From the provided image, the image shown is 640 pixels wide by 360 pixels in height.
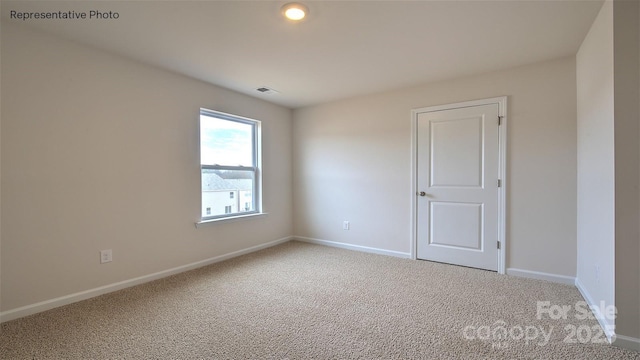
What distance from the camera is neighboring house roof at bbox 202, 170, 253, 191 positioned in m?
3.62

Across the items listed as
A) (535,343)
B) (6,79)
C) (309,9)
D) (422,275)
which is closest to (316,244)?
(422,275)

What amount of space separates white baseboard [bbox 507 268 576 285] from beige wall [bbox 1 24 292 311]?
3471 mm

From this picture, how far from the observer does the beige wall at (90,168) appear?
2195 mm

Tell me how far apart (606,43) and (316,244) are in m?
3.85

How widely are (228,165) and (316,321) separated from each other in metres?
2.43

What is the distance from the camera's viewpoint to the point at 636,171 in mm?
1774

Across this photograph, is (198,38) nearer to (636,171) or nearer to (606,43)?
(606,43)

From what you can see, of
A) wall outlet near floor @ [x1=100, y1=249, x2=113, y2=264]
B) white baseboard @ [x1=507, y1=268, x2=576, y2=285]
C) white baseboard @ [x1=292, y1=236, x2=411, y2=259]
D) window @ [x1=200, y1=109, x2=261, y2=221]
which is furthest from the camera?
white baseboard @ [x1=292, y1=236, x2=411, y2=259]

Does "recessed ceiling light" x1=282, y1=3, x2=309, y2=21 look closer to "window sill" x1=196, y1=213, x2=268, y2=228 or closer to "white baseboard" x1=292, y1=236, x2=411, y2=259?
"window sill" x1=196, y1=213, x2=268, y2=228

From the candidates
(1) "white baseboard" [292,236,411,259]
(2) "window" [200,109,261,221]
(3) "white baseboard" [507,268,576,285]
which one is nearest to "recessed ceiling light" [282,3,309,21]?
(2) "window" [200,109,261,221]

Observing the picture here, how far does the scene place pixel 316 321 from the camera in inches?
85.6

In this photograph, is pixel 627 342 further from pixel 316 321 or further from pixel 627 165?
pixel 316 321

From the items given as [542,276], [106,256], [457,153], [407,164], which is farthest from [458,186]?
[106,256]

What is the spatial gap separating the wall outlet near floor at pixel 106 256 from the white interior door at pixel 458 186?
338cm
